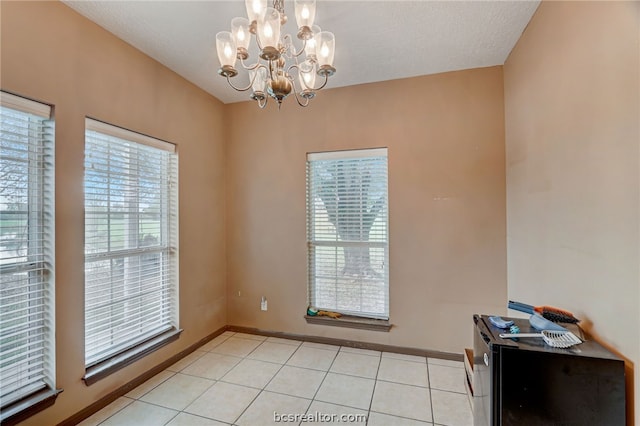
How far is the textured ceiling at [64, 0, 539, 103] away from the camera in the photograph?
73.4 inches

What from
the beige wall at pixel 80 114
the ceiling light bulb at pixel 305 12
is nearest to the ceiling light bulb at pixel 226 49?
the ceiling light bulb at pixel 305 12

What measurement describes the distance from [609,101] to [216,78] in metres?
2.92

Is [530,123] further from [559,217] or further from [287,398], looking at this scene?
[287,398]

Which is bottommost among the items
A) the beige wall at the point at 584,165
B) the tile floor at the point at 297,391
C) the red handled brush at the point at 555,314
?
the tile floor at the point at 297,391

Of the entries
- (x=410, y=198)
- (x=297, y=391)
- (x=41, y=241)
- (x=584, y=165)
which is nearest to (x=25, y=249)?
(x=41, y=241)

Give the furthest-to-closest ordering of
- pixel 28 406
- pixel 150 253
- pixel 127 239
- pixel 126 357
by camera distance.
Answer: pixel 150 253
pixel 127 239
pixel 126 357
pixel 28 406

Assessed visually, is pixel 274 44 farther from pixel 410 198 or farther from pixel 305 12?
pixel 410 198

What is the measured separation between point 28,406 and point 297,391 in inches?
63.9

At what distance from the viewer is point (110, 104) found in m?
2.11

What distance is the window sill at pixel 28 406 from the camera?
1.53 metres

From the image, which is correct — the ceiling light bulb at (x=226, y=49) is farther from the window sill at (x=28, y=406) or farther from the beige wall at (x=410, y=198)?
the window sill at (x=28, y=406)

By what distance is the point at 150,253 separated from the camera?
2.51m

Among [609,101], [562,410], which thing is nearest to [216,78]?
[609,101]

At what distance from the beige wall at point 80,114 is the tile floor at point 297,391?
291 mm
